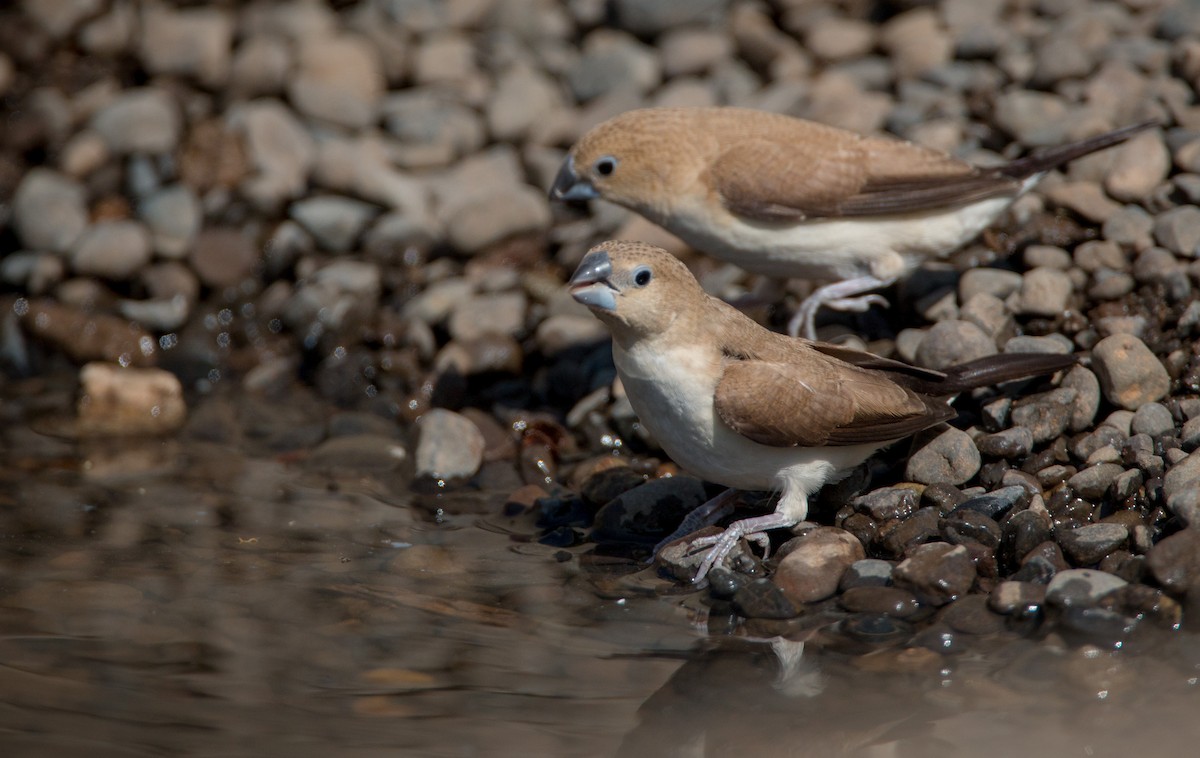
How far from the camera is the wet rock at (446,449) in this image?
6.44m

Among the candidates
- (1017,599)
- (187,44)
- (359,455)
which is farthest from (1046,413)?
(187,44)

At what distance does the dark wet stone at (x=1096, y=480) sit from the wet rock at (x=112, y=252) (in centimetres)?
611

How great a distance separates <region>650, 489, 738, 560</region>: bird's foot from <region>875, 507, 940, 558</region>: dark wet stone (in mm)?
727

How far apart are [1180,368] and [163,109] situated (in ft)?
22.4

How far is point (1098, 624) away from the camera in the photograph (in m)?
4.44

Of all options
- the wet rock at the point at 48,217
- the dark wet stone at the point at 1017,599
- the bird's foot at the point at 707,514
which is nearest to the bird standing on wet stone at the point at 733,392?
the bird's foot at the point at 707,514

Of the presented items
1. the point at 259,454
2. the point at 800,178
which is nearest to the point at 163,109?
the point at 259,454

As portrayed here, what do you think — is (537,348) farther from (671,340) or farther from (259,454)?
(671,340)

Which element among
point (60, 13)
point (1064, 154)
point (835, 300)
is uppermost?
point (60, 13)

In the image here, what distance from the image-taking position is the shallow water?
387 cm

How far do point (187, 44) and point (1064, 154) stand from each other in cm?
627

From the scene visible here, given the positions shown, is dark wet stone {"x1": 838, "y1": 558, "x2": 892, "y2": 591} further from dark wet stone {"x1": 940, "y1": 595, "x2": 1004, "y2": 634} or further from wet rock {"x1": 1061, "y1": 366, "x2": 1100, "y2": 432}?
wet rock {"x1": 1061, "y1": 366, "x2": 1100, "y2": 432}

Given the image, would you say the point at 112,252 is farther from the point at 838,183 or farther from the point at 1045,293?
the point at 1045,293

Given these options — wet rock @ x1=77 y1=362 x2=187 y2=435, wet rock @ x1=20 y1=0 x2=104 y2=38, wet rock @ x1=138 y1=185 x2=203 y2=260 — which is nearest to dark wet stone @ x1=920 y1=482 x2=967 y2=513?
wet rock @ x1=77 y1=362 x2=187 y2=435
